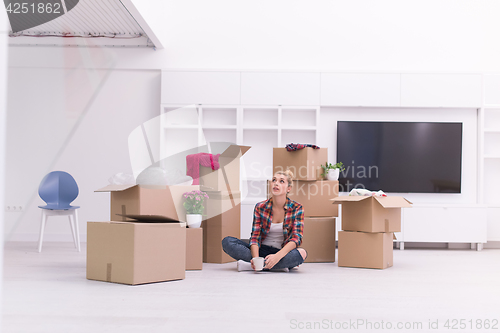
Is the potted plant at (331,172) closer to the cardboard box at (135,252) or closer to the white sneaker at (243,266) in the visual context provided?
the white sneaker at (243,266)

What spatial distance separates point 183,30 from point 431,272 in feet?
11.7

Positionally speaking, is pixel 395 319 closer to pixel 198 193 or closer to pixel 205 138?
pixel 198 193

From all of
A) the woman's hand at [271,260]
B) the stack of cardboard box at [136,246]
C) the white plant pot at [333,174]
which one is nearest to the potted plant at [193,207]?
the stack of cardboard box at [136,246]

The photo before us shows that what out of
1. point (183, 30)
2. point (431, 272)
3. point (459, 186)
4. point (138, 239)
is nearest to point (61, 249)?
point (138, 239)

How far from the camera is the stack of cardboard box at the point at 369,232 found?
128 inches

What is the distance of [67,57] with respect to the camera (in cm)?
104

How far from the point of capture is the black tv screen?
493 cm

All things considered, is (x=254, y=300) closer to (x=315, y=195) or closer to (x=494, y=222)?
(x=315, y=195)

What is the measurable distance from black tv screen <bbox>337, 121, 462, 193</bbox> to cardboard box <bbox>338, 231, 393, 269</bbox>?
1.62 metres

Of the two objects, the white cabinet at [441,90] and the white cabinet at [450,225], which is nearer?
the white cabinet at [450,225]

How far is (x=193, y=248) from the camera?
Result: 3078 millimetres

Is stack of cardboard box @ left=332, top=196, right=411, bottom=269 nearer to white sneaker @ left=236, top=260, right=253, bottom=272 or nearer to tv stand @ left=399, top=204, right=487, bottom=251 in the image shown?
white sneaker @ left=236, top=260, right=253, bottom=272

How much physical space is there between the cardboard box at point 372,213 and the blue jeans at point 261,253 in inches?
22.5

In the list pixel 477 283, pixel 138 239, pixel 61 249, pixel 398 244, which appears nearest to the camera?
pixel 138 239
